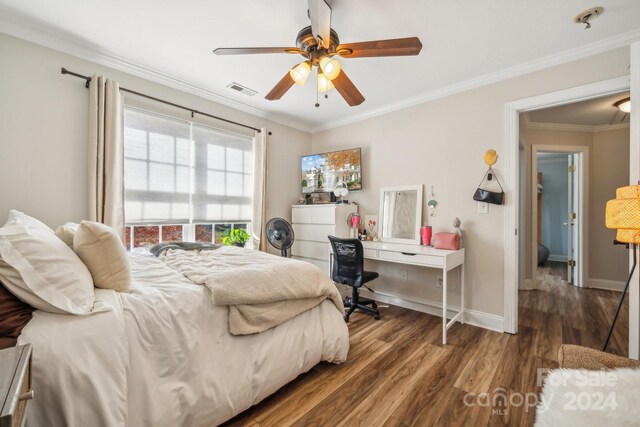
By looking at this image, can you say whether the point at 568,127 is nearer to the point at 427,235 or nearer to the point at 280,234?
the point at 427,235

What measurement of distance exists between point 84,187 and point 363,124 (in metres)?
3.22

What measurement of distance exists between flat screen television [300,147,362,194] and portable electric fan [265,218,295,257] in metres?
0.94

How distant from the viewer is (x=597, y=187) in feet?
13.1

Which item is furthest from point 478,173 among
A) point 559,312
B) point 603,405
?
point 603,405

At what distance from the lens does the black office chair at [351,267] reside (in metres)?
2.80

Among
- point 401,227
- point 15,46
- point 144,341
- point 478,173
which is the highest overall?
point 15,46

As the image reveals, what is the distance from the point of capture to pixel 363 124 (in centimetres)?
375

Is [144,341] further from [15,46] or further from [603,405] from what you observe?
[15,46]

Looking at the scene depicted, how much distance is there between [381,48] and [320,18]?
434 millimetres

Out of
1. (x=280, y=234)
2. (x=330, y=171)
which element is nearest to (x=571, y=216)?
(x=330, y=171)

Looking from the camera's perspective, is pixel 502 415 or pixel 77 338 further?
pixel 502 415

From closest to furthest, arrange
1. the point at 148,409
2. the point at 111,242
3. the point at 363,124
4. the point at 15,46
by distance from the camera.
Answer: the point at 148,409 → the point at 111,242 → the point at 15,46 → the point at 363,124

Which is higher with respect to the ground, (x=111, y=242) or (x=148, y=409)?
(x=111, y=242)

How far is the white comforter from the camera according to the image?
0.92 m
